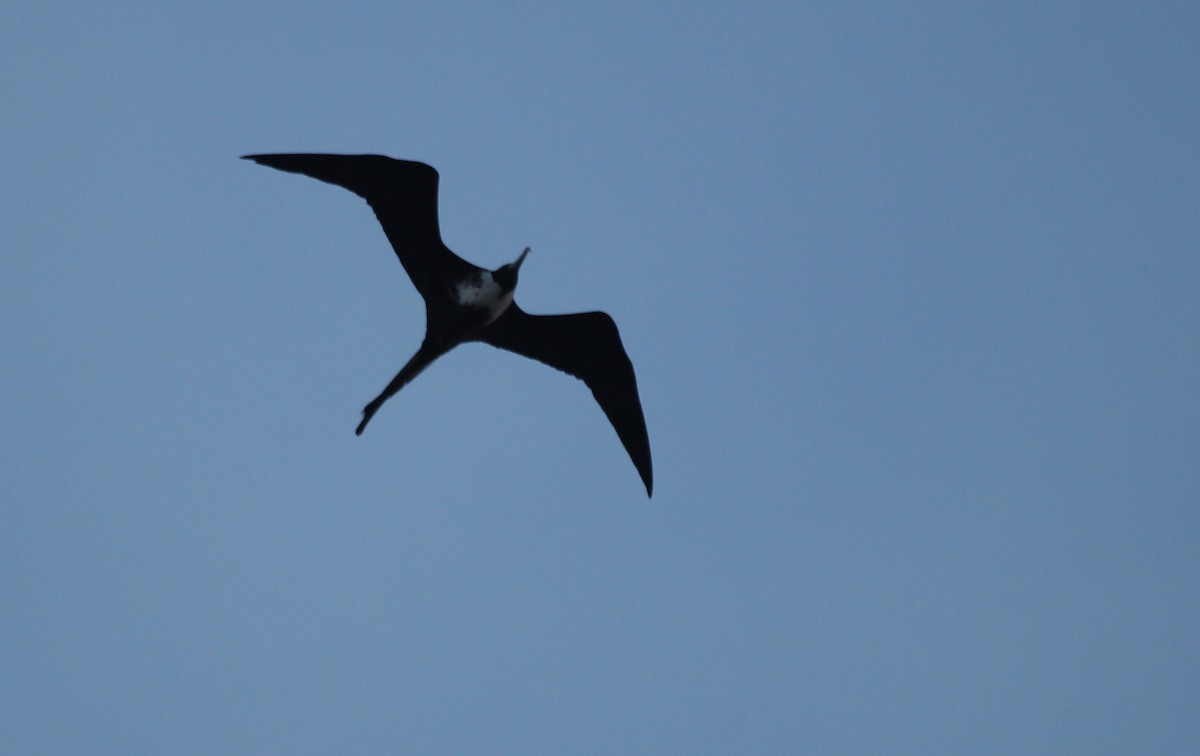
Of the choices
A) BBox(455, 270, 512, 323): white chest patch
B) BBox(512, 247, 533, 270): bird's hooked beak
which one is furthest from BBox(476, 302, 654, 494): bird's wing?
BBox(512, 247, 533, 270): bird's hooked beak

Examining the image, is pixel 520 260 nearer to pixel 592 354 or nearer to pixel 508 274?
pixel 508 274

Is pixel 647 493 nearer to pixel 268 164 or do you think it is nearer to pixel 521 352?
pixel 521 352

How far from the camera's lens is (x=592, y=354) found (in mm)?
10094

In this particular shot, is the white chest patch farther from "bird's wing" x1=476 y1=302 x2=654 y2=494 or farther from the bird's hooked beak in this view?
"bird's wing" x1=476 y1=302 x2=654 y2=494

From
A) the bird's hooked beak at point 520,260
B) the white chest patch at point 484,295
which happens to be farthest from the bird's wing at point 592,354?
the bird's hooked beak at point 520,260

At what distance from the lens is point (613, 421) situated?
1019 centimetres

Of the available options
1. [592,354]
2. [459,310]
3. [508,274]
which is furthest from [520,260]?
[592,354]

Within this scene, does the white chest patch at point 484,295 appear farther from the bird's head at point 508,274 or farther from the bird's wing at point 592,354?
the bird's wing at point 592,354

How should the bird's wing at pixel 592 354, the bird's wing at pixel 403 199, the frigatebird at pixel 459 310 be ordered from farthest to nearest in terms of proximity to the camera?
the bird's wing at pixel 592 354 < the frigatebird at pixel 459 310 < the bird's wing at pixel 403 199

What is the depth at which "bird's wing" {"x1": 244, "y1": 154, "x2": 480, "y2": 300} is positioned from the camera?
8805 millimetres

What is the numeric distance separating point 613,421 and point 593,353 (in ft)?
2.23

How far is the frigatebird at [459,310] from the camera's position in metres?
8.93

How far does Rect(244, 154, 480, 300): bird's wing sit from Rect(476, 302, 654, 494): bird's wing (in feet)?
2.59

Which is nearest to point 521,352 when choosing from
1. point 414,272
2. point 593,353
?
point 593,353
